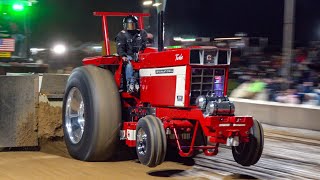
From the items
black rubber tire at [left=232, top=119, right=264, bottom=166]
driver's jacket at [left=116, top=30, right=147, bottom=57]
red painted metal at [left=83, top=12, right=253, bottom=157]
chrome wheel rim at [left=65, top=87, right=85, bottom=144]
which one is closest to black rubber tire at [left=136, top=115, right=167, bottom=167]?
red painted metal at [left=83, top=12, right=253, bottom=157]

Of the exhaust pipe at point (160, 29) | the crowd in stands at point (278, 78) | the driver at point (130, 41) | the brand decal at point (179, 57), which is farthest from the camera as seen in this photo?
the crowd in stands at point (278, 78)

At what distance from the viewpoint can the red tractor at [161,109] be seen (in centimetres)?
596

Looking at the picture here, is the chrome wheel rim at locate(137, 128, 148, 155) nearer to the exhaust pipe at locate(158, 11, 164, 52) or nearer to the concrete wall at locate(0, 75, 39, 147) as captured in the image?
the exhaust pipe at locate(158, 11, 164, 52)

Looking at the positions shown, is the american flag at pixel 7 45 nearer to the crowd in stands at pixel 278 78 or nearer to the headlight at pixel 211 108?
the crowd in stands at pixel 278 78

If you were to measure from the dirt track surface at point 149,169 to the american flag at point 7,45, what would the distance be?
15.5 ft

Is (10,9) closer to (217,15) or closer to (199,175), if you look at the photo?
(199,175)

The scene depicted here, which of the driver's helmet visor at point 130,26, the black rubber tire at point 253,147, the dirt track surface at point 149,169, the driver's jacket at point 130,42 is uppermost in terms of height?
the driver's helmet visor at point 130,26

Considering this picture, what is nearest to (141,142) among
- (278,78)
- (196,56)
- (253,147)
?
(196,56)

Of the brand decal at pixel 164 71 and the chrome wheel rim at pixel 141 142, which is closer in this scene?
the chrome wheel rim at pixel 141 142

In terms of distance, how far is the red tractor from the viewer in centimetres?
596

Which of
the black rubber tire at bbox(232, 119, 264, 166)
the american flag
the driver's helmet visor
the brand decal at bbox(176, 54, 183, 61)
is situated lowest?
the black rubber tire at bbox(232, 119, 264, 166)

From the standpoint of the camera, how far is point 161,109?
→ 6.69 m

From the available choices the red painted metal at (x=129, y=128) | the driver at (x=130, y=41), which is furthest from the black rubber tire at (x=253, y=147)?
the driver at (x=130, y=41)

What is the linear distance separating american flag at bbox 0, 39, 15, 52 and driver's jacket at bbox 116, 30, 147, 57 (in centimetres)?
580
